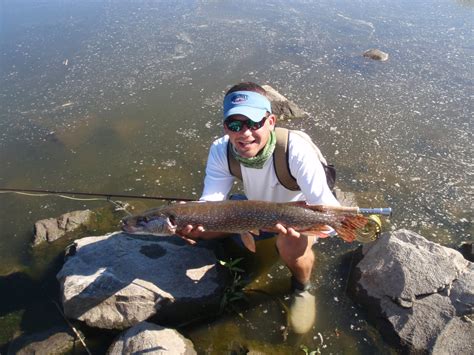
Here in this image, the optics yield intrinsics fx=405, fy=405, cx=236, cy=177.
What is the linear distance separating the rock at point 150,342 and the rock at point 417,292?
2016 mm

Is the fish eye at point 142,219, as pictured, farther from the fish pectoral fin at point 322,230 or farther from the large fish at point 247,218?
the fish pectoral fin at point 322,230

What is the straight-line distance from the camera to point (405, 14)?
13164mm

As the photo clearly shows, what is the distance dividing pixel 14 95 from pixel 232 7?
27.0 feet

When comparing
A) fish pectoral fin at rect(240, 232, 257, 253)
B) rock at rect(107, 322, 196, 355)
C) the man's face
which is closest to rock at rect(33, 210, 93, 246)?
rock at rect(107, 322, 196, 355)

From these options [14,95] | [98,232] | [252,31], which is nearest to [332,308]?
[98,232]

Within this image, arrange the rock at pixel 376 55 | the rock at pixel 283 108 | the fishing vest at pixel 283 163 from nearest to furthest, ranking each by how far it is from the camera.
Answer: the fishing vest at pixel 283 163 < the rock at pixel 283 108 < the rock at pixel 376 55

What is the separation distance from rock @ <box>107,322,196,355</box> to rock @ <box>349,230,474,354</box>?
202cm

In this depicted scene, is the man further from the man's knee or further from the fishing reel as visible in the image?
the fishing reel

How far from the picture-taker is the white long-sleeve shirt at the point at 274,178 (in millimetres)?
3770

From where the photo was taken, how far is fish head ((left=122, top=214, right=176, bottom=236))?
3807mm

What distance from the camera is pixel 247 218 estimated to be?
379 centimetres

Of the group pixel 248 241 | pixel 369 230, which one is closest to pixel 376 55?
pixel 369 230

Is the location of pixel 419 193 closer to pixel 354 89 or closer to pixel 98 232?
pixel 354 89

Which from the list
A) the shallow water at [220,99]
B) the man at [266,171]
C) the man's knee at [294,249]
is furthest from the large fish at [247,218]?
the shallow water at [220,99]
